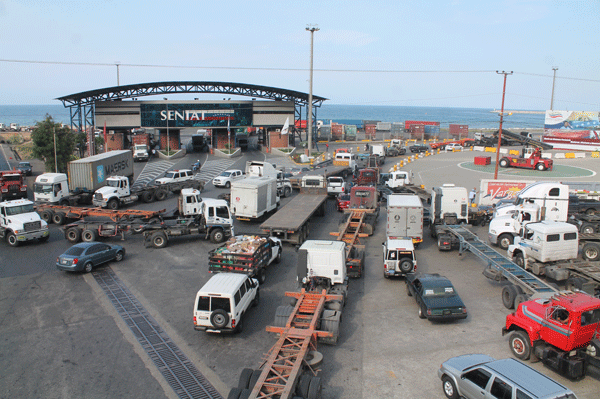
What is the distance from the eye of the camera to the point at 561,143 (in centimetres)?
7944

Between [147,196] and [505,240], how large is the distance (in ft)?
82.8

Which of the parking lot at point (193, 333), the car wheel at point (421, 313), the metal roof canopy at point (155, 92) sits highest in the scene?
the metal roof canopy at point (155, 92)

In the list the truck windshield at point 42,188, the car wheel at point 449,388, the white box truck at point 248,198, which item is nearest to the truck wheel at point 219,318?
the car wheel at point 449,388

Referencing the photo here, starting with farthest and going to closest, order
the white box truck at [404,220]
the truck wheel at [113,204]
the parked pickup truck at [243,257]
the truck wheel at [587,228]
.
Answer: the truck wheel at [113,204]
the truck wheel at [587,228]
the white box truck at [404,220]
the parked pickup truck at [243,257]

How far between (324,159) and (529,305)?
45066mm

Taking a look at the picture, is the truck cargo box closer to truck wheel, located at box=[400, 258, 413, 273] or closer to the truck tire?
the truck tire

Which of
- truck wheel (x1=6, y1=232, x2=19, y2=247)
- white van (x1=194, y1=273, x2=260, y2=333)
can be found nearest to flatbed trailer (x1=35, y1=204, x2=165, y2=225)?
truck wheel (x1=6, y1=232, x2=19, y2=247)

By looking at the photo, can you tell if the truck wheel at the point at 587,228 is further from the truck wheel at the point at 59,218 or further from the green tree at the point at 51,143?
the green tree at the point at 51,143

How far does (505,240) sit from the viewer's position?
2330 cm

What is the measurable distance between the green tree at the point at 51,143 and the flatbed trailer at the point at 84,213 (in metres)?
16.3

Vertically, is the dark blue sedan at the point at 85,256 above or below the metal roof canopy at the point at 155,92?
below

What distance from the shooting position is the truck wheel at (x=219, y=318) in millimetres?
13656

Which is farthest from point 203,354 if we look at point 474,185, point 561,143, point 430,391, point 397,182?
point 561,143

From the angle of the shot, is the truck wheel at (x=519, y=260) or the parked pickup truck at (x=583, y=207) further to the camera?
the parked pickup truck at (x=583, y=207)
